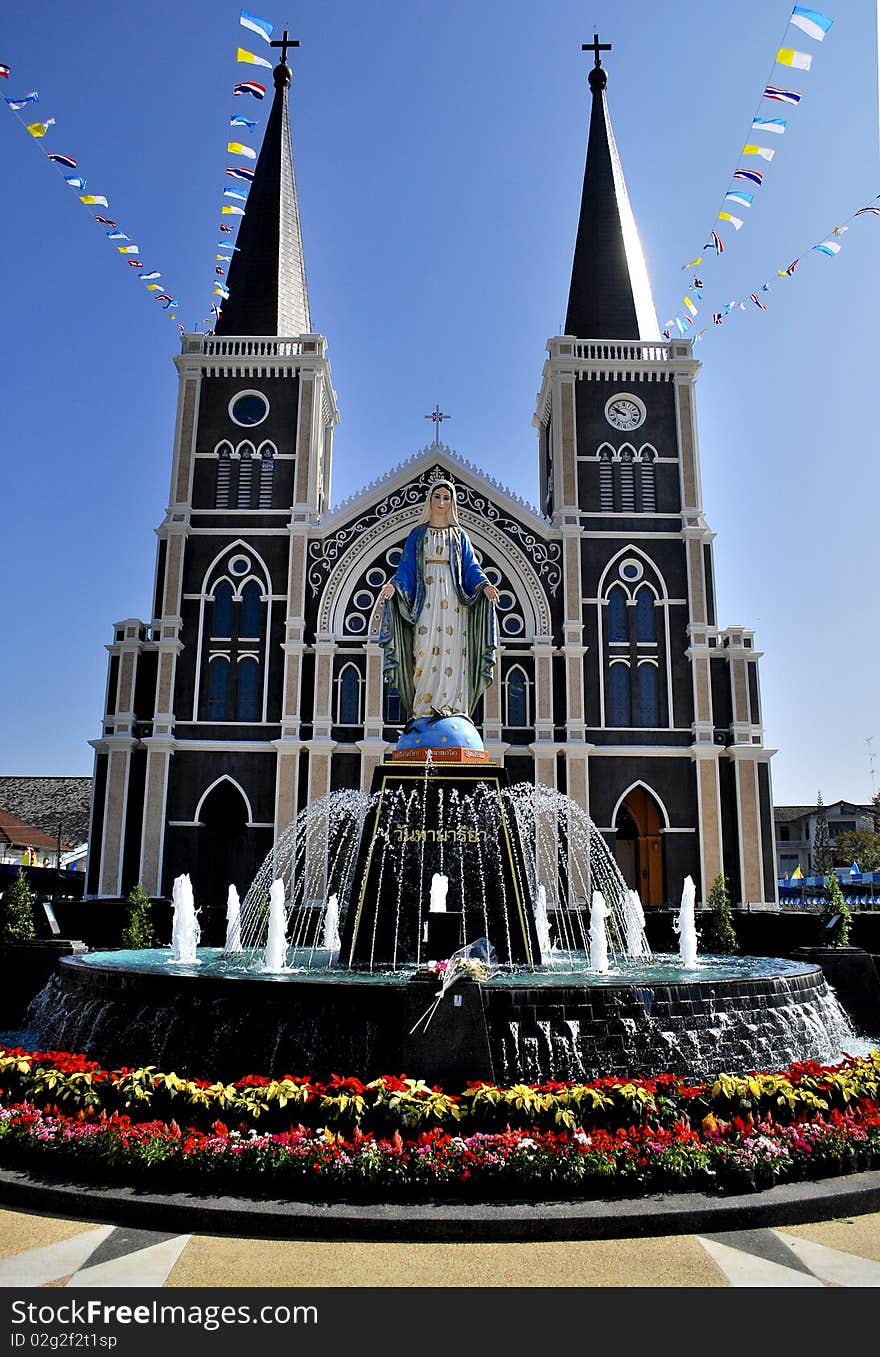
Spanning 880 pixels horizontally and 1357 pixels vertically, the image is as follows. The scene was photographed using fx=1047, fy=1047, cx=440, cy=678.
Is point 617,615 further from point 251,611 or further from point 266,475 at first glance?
point 266,475

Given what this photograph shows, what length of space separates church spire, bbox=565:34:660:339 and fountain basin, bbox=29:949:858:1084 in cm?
3396

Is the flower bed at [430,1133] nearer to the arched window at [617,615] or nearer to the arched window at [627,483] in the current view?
the arched window at [617,615]

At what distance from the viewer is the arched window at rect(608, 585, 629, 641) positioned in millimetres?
36250

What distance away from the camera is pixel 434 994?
800cm

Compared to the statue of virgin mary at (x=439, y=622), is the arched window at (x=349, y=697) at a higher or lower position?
higher

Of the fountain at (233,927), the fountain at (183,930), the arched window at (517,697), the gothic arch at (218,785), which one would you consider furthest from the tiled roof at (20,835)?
the fountain at (183,930)

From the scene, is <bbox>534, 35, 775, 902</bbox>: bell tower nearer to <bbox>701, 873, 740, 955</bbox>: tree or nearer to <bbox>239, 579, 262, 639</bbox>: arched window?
<bbox>239, 579, 262, 639</bbox>: arched window

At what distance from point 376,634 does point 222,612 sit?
214 inches

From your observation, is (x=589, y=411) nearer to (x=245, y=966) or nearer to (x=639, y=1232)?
(x=245, y=966)

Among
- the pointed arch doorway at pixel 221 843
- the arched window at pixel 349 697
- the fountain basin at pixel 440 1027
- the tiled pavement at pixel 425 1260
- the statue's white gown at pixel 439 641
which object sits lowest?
the tiled pavement at pixel 425 1260

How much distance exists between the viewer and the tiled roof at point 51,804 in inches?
2351

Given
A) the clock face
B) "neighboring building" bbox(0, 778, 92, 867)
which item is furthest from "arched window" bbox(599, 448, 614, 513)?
"neighboring building" bbox(0, 778, 92, 867)

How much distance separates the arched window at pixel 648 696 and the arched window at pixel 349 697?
31.5 feet

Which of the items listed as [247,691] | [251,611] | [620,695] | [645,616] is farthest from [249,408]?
[620,695]
